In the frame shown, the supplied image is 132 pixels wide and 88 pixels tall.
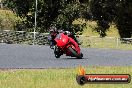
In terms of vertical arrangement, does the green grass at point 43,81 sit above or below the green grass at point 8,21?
above

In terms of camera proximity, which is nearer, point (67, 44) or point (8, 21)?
point (67, 44)

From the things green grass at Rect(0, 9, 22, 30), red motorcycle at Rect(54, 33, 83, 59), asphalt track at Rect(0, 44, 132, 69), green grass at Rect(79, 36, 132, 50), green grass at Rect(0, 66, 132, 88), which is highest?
green grass at Rect(0, 66, 132, 88)

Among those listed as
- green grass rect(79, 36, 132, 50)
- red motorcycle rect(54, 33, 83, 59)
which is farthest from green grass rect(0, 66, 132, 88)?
green grass rect(79, 36, 132, 50)

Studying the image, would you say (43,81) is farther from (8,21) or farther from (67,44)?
(8,21)

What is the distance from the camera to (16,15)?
48875mm

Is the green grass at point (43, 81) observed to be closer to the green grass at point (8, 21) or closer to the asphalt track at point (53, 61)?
the asphalt track at point (53, 61)

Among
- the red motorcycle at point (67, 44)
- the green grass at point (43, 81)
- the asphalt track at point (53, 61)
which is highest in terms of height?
the green grass at point (43, 81)

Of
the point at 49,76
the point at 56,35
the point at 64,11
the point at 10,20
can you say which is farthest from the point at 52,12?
the point at 49,76

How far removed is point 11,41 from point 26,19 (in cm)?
982

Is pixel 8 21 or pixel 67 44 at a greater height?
pixel 67 44

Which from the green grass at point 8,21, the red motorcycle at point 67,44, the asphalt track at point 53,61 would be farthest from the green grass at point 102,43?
the green grass at point 8,21

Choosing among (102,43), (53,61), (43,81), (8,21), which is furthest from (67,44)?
(8,21)

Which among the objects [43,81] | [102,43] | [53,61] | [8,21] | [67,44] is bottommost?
[8,21]

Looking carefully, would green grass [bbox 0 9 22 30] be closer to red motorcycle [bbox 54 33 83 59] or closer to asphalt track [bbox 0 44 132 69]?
asphalt track [bbox 0 44 132 69]
